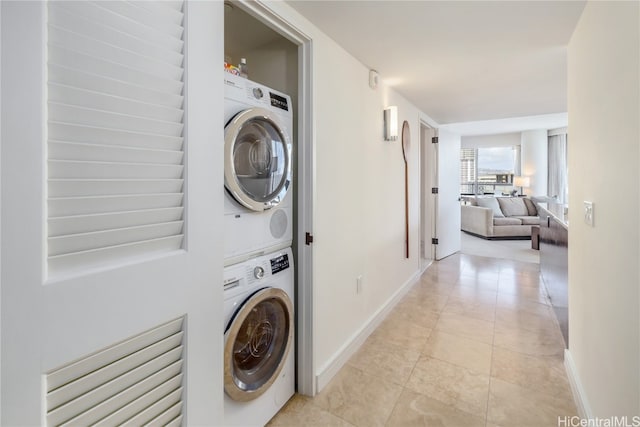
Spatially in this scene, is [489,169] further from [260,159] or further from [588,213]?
[260,159]

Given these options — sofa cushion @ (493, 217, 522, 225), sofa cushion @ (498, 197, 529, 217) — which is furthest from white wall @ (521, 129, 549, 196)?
sofa cushion @ (493, 217, 522, 225)

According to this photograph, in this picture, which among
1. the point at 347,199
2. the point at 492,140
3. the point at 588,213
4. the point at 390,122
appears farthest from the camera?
the point at 492,140

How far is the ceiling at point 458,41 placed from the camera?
5.38ft

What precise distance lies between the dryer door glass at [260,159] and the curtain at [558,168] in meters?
8.11

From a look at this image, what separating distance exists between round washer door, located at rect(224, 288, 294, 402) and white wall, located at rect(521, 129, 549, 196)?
8.26m

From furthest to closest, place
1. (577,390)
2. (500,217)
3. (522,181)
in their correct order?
(522,181) < (500,217) < (577,390)

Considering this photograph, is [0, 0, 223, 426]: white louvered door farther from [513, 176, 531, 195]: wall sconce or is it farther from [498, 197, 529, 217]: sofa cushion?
[513, 176, 531, 195]: wall sconce

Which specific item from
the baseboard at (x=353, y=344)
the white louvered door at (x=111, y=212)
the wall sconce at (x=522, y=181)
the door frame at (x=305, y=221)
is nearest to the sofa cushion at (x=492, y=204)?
the wall sconce at (x=522, y=181)

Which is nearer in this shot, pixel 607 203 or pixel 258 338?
pixel 607 203

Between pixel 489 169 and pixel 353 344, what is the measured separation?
26.8ft

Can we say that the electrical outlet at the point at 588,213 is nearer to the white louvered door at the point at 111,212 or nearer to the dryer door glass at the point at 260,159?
the dryer door glass at the point at 260,159

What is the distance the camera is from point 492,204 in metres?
6.89

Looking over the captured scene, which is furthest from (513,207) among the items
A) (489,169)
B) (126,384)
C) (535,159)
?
(126,384)

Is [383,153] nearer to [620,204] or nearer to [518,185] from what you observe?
[620,204]
